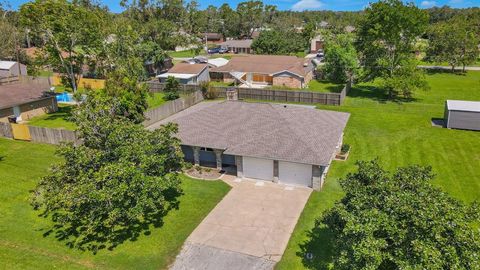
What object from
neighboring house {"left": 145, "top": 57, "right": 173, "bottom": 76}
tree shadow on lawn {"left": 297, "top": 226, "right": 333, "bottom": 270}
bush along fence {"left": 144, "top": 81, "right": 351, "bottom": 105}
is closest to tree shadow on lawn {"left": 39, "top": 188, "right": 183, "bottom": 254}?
tree shadow on lawn {"left": 297, "top": 226, "right": 333, "bottom": 270}

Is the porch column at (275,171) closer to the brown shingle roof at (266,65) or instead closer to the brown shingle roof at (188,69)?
the brown shingle roof at (266,65)

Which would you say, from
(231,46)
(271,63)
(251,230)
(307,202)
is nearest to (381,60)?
(271,63)

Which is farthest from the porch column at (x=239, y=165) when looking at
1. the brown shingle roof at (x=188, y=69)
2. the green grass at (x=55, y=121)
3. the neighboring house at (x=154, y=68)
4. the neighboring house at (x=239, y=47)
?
the neighboring house at (x=239, y=47)

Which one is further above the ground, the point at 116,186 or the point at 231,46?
the point at 231,46

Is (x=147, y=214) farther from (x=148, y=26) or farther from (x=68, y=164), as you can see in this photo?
(x=148, y=26)

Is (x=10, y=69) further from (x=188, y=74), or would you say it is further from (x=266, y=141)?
(x=266, y=141)

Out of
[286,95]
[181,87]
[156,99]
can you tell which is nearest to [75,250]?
[156,99]
